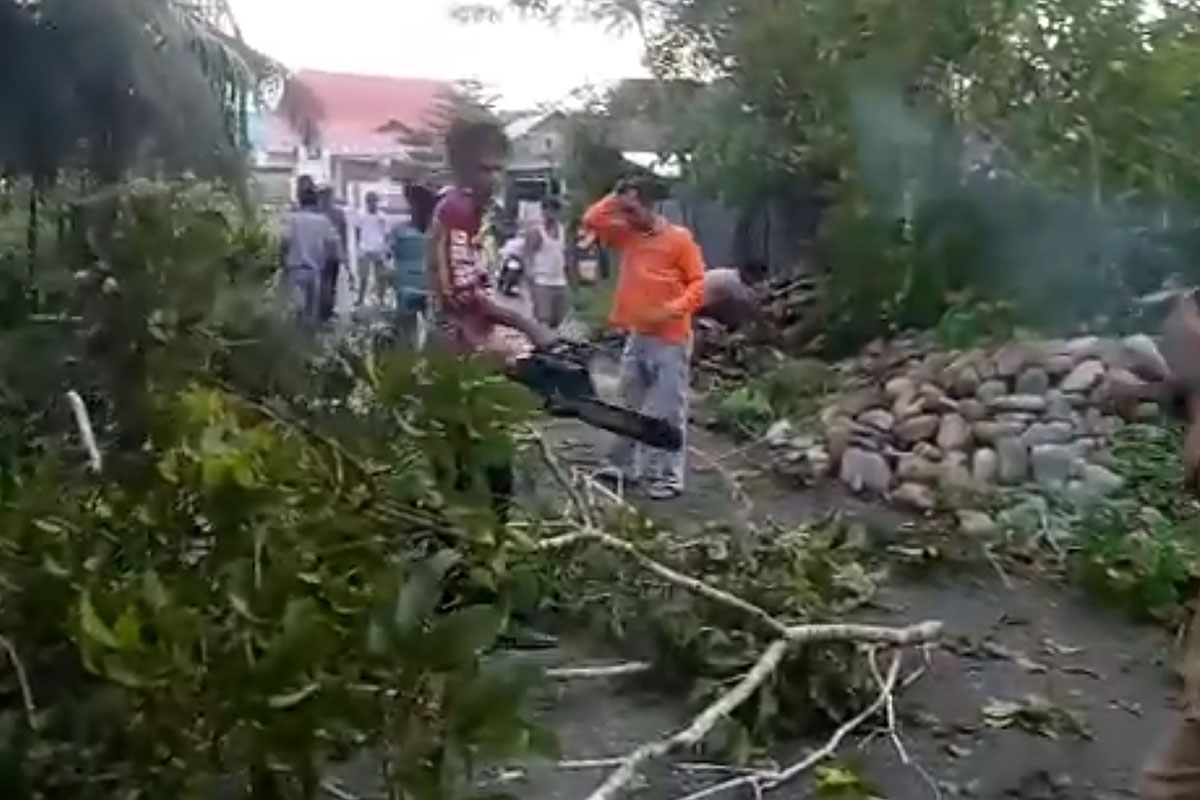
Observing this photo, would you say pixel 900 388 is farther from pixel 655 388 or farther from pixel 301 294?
pixel 301 294

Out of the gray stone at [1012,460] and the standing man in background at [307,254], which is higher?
the standing man in background at [307,254]

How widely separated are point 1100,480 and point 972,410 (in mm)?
675

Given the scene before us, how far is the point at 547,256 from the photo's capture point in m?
7.35

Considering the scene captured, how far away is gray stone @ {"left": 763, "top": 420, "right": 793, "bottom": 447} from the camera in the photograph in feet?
17.4

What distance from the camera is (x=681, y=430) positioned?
450 centimetres

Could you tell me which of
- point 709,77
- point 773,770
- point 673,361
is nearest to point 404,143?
point 673,361

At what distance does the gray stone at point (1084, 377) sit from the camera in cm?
489

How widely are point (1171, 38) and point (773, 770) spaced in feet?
11.7

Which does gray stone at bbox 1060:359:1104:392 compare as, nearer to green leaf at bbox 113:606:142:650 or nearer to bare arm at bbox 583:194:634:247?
bare arm at bbox 583:194:634:247

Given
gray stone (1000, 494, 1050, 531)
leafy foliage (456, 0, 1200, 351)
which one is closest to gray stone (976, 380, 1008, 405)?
leafy foliage (456, 0, 1200, 351)

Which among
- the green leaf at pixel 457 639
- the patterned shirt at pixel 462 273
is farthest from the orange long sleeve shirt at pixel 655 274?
the green leaf at pixel 457 639

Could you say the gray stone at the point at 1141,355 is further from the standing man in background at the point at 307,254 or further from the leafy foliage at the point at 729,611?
the standing man in background at the point at 307,254

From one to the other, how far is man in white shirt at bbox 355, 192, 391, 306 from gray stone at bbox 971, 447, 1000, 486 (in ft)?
5.94

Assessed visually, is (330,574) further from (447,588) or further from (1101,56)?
(1101,56)
